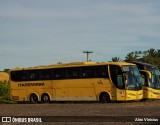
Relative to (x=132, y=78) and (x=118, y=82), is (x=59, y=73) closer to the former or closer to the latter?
(x=118, y=82)

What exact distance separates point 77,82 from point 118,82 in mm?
3329

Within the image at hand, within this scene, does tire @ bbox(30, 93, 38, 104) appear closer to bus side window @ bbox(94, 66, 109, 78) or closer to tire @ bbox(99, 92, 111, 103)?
tire @ bbox(99, 92, 111, 103)

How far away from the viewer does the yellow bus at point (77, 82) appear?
101 feet

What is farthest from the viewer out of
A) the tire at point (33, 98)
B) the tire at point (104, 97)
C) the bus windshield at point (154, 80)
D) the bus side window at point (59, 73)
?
the tire at point (33, 98)

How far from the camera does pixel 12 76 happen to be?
36.5 m

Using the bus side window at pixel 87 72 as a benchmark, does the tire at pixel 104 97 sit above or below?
below

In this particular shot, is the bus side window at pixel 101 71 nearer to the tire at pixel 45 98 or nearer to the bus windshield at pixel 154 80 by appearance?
the bus windshield at pixel 154 80

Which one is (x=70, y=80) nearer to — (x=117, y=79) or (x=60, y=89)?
(x=60, y=89)

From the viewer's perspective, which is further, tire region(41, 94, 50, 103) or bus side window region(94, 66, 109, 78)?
tire region(41, 94, 50, 103)

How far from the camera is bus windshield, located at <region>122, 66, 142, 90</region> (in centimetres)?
3079

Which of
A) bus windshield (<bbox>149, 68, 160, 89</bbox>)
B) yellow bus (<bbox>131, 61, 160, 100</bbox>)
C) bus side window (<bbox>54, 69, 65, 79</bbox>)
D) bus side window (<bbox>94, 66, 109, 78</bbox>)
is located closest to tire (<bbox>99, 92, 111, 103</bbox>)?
bus side window (<bbox>94, 66, 109, 78</bbox>)

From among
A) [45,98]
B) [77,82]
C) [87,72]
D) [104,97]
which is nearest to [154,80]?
[104,97]

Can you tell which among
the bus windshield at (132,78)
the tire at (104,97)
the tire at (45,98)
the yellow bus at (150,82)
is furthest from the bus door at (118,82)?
the tire at (45,98)

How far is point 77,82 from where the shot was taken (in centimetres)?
3250
